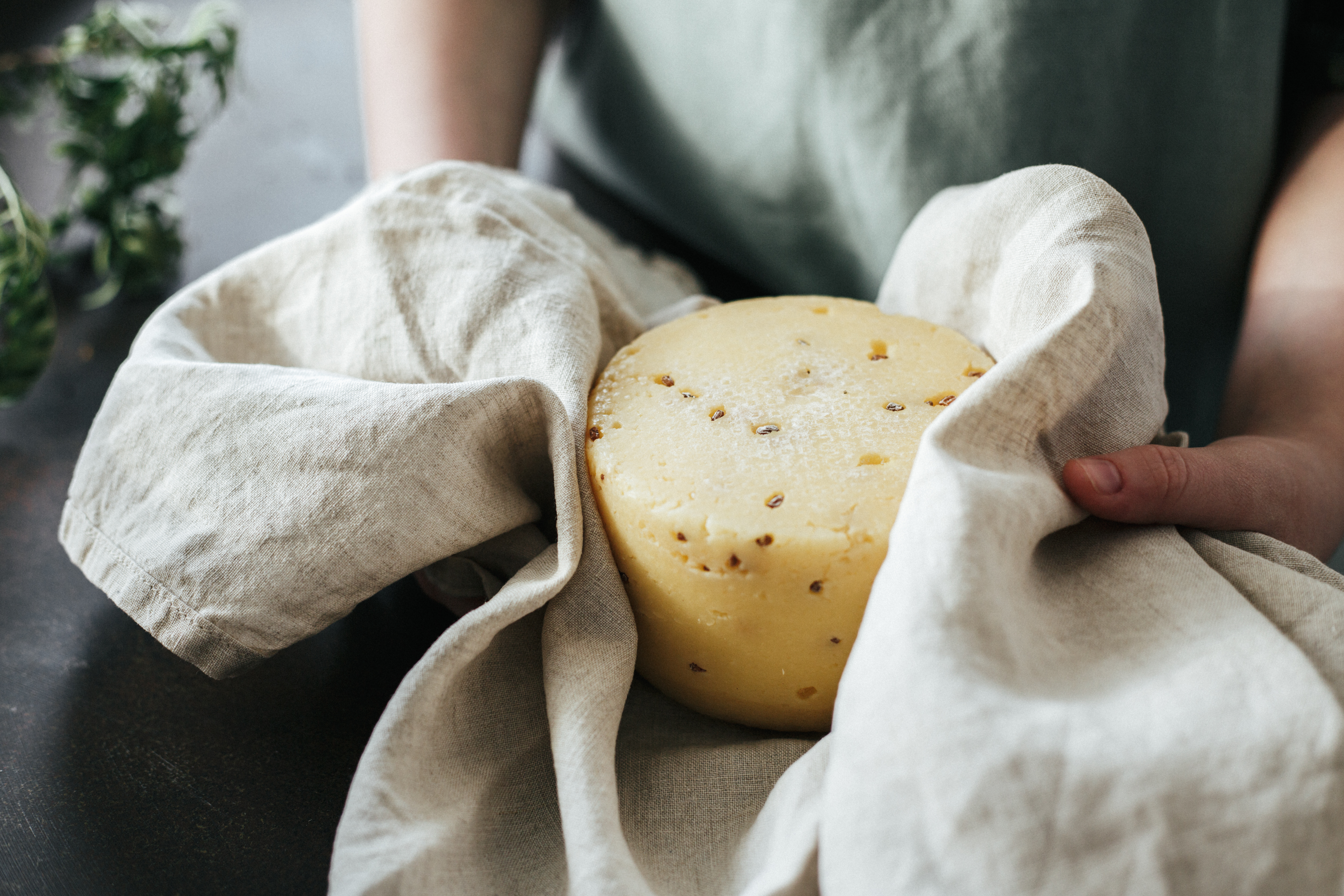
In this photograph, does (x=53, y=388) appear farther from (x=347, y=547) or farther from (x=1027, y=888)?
(x=1027, y=888)

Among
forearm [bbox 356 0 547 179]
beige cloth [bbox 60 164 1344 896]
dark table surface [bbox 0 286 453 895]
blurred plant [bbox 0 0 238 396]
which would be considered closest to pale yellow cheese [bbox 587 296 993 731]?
beige cloth [bbox 60 164 1344 896]

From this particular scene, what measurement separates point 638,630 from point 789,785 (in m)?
0.09

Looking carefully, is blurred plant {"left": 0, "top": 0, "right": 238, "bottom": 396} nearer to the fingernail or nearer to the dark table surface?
the dark table surface

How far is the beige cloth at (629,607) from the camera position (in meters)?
0.27

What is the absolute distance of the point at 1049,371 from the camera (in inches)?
13.9

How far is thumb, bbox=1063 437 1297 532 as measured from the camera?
36 centimetres

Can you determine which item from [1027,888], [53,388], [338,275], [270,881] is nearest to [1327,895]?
[1027,888]

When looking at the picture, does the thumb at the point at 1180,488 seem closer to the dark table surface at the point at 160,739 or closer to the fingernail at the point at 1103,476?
the fingernail at the point at 1103,476

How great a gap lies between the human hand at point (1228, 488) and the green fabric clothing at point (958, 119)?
22cm

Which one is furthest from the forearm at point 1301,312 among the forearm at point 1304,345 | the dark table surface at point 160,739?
the dark table surface at point 160,739

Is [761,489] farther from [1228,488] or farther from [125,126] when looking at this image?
[125,126]

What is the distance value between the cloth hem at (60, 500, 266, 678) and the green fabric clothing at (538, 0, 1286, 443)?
0.48 meters

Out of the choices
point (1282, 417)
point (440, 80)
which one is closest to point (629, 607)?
point (1282, 417)

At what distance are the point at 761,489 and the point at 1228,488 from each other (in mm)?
195
